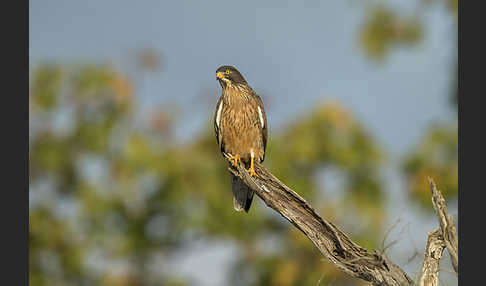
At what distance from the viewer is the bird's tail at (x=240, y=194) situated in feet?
19.8

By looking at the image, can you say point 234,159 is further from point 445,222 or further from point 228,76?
point 445,222

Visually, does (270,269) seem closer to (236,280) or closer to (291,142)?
(236,280)

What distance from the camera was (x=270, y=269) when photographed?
592 inches

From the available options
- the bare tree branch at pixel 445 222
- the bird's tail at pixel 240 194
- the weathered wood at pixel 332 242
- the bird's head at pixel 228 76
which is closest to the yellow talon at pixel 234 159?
the bird's tail at pixel 240 194

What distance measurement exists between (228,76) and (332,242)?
260cm

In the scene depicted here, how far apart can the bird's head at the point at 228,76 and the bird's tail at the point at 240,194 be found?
1.02 meters

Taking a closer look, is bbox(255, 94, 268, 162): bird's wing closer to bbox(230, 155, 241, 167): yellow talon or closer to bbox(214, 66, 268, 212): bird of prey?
bbox(214, 66, 268, 212): bird of prey

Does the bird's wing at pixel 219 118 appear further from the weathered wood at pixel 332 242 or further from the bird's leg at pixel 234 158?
the weathered wood at pixel 332 242

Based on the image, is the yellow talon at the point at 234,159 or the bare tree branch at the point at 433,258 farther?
the yellow talon at the point at 234,159

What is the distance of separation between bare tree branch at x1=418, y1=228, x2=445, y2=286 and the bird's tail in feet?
8.20

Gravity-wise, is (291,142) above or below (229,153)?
above

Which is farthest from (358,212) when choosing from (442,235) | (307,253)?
(442,235)

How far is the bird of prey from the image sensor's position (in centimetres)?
605

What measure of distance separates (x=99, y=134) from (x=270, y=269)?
6093 mm
